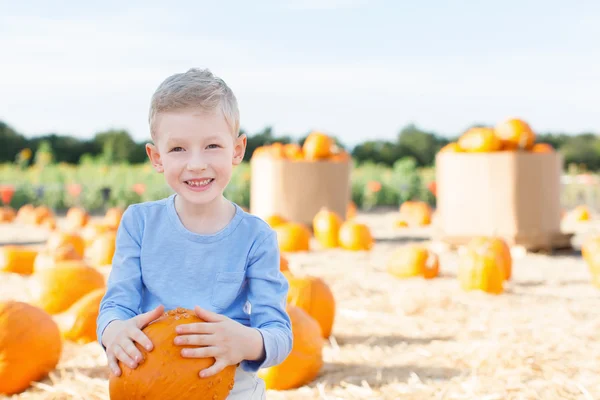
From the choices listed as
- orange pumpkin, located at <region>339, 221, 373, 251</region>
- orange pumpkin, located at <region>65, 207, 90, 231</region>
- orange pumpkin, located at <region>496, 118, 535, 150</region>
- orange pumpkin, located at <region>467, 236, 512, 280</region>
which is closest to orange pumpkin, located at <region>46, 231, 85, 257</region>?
orange pumpkin, located at <region>339, 221, 373, 251</region>

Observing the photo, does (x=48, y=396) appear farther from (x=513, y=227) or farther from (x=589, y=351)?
(x=513, y=227)

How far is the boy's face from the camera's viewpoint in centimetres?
184

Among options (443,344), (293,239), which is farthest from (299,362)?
(293,239)

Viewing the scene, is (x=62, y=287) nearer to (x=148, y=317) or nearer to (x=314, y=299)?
(x=314, y=299)

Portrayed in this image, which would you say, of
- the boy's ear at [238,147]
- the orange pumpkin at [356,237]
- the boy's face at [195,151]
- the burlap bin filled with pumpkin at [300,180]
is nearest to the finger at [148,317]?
the boy's face at [195,151]

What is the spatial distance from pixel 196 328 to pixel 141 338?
0.16 m

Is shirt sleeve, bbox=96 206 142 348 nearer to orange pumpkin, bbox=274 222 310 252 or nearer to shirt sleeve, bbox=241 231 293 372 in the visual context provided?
shirt sleeve, bbox=241 231 293 372

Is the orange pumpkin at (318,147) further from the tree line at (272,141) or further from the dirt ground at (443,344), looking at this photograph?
the tree line at (272,141)

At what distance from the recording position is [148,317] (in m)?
1.79

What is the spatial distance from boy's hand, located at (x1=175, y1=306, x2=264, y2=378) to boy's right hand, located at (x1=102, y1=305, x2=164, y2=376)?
104 mm

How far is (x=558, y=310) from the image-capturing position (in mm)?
4812

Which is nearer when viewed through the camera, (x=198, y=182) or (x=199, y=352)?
(x=199, y=352)

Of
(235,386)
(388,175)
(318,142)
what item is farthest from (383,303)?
(388,175)

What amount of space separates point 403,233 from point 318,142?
2.10 m
